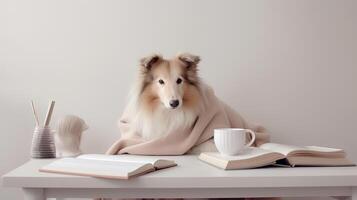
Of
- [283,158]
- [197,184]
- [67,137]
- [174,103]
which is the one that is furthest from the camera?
[67,137]

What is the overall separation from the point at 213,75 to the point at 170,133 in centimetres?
43

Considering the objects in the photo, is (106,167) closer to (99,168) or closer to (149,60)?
(99,168)

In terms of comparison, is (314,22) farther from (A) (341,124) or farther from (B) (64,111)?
(B) (64,111)

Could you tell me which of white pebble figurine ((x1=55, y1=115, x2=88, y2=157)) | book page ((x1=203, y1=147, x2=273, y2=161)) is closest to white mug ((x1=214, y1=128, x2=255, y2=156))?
book page ((x1=203, y1=147, x2=273, y2=161))

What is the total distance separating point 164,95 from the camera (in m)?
1.35

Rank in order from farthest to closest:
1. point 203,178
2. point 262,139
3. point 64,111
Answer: point 64,111 → point 262,139 → point 203,178

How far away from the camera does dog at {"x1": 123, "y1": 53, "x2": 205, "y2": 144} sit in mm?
1367

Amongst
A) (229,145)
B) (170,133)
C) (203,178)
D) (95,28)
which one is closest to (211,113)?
(170,133)

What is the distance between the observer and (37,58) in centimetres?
167

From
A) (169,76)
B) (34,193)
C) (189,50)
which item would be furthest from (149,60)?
(34,193)

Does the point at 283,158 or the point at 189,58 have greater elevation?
the point at 189,58

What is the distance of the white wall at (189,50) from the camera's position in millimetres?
1669

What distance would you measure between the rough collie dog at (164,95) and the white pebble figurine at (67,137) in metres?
0.22

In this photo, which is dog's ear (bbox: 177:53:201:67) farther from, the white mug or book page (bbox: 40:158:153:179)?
book page (bbox: 40:158:153:179)
